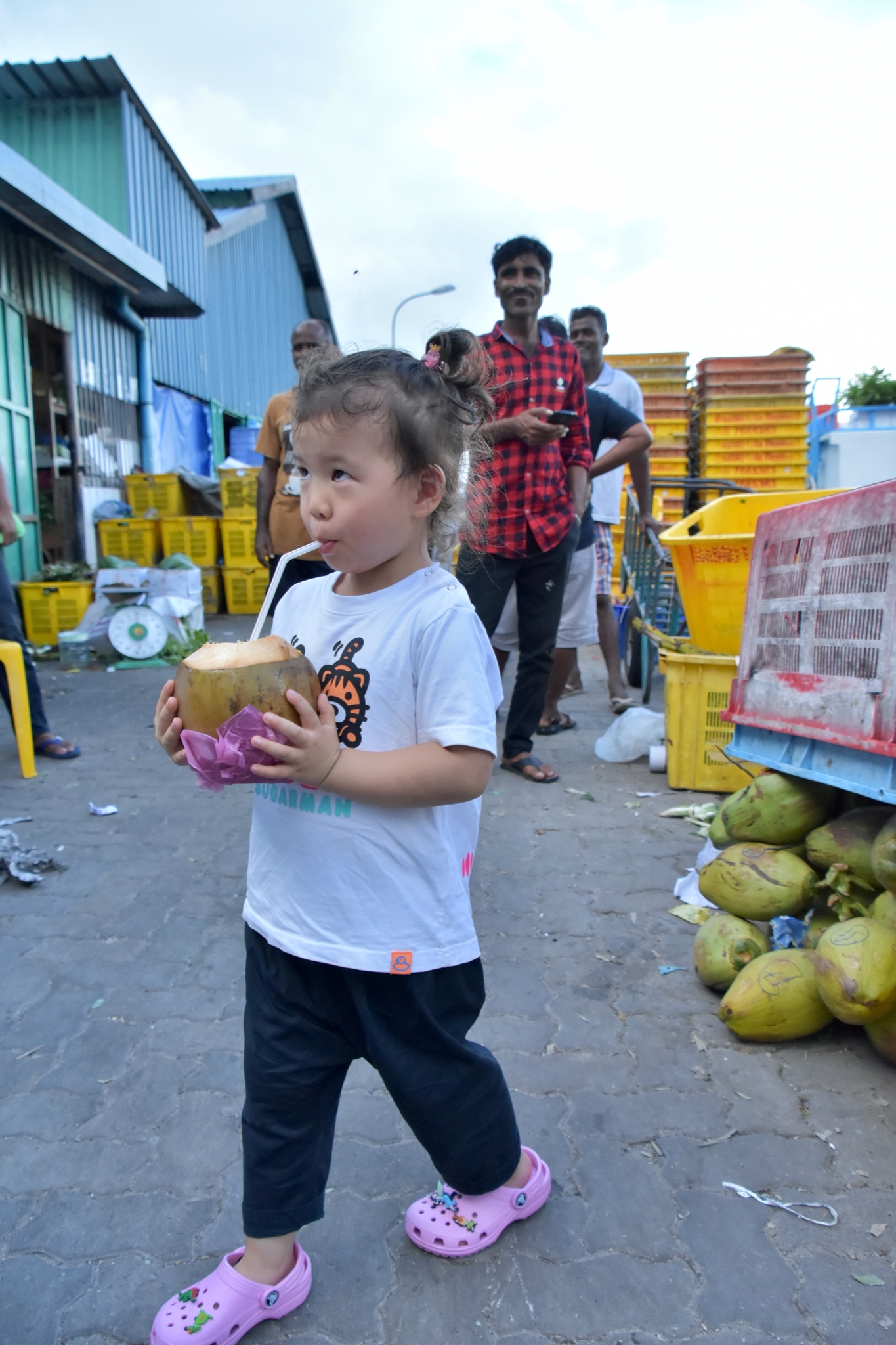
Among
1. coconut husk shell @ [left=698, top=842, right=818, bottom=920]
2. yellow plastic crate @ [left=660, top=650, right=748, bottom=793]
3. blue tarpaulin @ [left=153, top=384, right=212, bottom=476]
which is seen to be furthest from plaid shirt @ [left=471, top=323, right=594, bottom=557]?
blue tarpaulin @ [left=153, top=384, right=212, bottom=476]

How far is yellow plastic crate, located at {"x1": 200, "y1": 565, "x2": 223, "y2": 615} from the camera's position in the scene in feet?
33.2

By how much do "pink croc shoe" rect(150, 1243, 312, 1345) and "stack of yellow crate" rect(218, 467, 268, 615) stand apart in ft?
29.0

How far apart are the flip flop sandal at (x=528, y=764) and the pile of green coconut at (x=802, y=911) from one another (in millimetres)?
1441

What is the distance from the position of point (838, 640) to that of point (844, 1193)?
139 cm

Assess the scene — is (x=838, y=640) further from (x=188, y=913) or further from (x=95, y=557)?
(x=95, y=557)

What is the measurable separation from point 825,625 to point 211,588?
8.57m

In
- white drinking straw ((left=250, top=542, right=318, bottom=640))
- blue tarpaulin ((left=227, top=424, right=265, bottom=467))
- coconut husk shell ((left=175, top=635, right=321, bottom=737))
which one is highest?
blue tarpaulin ((left=227, top=424, right=265, bottom=467))

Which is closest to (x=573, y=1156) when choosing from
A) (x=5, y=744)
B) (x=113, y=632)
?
(x=5, y=744)

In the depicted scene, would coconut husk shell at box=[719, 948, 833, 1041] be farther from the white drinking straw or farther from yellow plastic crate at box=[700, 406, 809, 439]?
yellow plastic crate at box=[700, 406, 809, 439]

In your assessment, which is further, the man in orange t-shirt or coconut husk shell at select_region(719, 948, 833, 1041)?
the man in orange t-shirt

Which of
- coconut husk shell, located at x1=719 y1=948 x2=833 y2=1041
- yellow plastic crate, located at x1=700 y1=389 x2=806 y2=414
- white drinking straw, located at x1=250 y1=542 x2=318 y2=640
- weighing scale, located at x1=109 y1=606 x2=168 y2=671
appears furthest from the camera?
yellow plastic crate, located at x1=700 y1=389 x2=806 y2=414

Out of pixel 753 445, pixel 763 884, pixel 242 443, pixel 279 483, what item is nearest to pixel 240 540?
pixel 279 483

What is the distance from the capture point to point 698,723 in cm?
394

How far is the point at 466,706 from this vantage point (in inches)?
49.1
